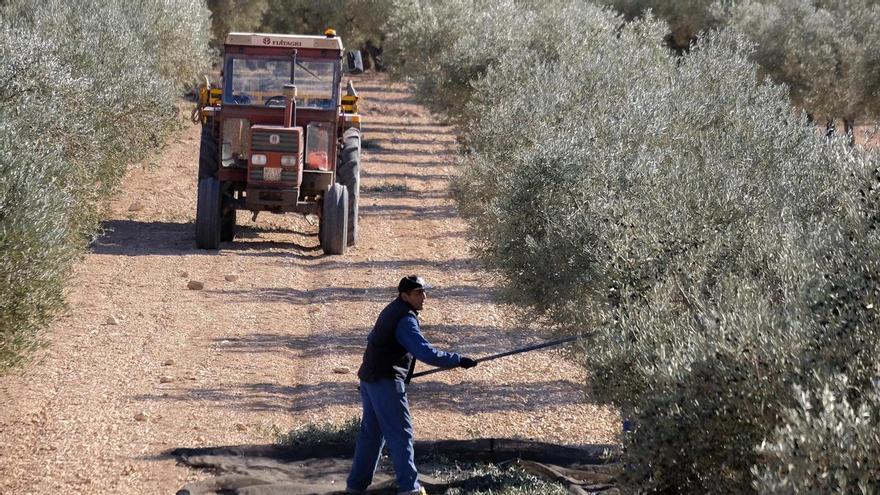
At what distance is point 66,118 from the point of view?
48.5ft

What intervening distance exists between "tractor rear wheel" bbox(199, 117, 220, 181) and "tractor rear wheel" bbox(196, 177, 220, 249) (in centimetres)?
39

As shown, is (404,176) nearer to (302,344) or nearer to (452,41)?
(452,41)

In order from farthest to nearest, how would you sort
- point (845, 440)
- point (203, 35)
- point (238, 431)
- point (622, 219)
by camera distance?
point (203, 35), point (238, 431), point (622, 219), point (845, 440)

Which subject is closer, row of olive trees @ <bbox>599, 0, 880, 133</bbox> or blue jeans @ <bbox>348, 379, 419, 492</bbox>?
blue jeans @ <bbox>348, 379, 419, 492</bbox>

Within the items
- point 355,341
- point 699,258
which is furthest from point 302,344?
point 699,258

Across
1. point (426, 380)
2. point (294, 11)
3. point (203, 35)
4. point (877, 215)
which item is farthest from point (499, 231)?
point (294, 11)

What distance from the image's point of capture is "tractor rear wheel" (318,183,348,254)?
655 inches

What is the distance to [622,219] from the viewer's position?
29.4ft

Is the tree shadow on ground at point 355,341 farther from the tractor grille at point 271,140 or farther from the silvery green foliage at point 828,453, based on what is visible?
the silvery green foliage at point 828,453

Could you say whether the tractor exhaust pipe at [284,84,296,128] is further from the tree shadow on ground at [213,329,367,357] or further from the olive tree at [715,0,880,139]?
A: the olive tree at [715,0,880,139]

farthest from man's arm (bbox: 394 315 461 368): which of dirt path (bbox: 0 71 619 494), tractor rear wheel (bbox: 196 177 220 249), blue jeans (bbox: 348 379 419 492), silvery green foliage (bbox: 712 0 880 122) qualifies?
silvery green foliage (bbox: 712 0 880 122)

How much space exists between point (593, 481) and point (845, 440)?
3.87m

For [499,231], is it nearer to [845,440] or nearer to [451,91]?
[845,440]

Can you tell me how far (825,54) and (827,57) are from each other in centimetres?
9
